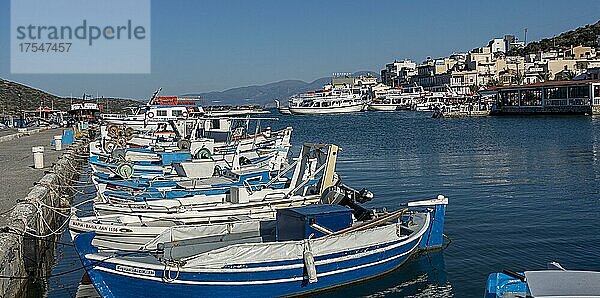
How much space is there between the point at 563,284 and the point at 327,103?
138343 mm

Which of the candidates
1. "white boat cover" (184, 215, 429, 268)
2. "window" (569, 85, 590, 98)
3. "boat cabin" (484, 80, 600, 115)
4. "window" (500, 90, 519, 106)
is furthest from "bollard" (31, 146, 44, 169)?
"window" (500, 90, 519, 106)

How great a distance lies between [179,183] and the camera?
1875 centimetres

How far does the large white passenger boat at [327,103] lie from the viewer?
142500 millimetres

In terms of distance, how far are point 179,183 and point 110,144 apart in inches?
515

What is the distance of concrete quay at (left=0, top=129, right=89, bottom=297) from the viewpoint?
472 inches

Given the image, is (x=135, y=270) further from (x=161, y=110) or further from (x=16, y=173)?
(x=161, y=110)

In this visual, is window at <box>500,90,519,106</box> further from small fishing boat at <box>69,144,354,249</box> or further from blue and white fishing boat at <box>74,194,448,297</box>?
blue and white fishing boat at <box>74,194,448,297</box>

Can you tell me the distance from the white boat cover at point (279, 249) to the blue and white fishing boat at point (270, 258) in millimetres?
14

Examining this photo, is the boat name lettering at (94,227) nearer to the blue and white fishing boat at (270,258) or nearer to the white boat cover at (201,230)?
the white boat cover at (201,230)

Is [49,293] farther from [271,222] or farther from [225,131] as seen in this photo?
[225,131]

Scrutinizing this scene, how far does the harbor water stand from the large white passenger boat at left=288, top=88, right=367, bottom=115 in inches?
3869

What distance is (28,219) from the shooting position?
14.3 metres

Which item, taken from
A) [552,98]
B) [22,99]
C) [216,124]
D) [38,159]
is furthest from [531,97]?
[38,159]

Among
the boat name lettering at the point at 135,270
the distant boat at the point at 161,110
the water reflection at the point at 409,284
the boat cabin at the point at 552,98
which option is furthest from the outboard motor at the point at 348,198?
the boat cabin at the point at 552,98
